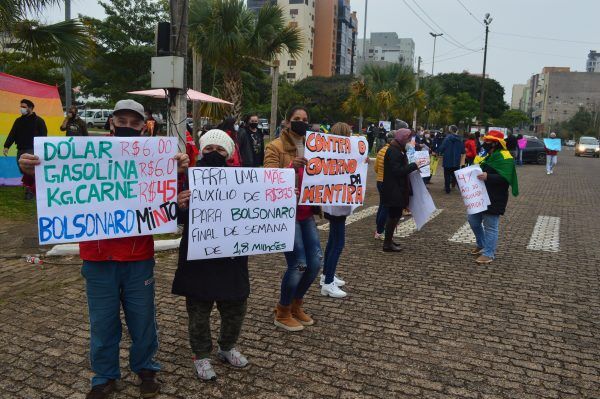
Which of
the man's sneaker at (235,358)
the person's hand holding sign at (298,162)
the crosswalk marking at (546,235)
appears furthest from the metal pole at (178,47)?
the crosswalk marking at (546,235)

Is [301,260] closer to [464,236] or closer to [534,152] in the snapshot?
[464,236]

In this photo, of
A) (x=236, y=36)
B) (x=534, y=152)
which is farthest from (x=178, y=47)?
(x=534, y=152)

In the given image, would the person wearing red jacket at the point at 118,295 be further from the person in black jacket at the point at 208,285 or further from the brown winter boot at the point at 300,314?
the brown winter boot at the point at 300,314

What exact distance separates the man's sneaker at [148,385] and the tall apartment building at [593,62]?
196m

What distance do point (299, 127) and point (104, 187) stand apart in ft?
5.66

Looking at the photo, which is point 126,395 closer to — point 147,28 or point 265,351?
point 265,351

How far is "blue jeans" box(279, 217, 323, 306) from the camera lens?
13.8 feet

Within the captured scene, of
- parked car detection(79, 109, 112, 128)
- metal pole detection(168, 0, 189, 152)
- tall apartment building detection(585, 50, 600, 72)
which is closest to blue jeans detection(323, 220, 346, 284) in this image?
metal pole detection(168, 0, 189, 152)

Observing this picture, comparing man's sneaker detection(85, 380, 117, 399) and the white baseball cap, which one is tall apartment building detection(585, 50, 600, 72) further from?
man's sneaker detection(85, 380, 117, 399)

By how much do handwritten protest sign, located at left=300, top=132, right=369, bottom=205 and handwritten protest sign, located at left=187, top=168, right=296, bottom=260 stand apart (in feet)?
1.57

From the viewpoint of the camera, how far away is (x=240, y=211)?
143 inches

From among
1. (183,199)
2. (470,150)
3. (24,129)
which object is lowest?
(183,199)

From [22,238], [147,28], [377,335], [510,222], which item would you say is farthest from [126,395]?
[147,28]

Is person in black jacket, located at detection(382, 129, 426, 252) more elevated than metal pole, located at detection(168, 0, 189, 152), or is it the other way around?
metal pole, located at detection(168, 0, 189, 152)
